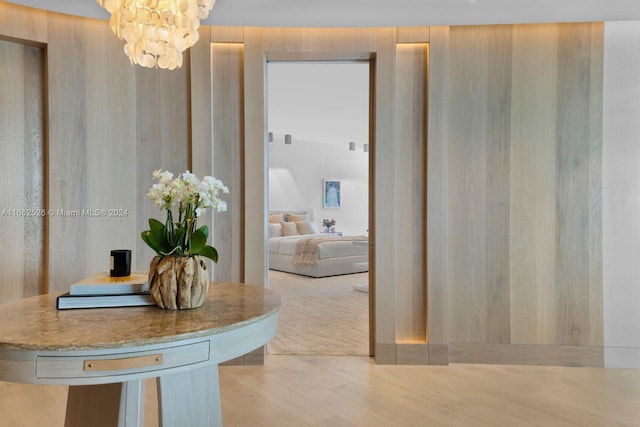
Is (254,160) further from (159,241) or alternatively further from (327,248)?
(327,248)

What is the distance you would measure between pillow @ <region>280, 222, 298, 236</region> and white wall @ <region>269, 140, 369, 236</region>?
797mm

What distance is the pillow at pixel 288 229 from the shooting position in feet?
27.9

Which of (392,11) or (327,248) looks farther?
(327,248)

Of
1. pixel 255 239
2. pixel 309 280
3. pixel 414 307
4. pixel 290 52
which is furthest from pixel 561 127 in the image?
pixel 309 280

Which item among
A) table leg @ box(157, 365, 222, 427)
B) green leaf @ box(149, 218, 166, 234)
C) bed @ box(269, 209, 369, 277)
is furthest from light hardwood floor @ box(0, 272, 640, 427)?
bed @ box(269, 209, 369, 277)

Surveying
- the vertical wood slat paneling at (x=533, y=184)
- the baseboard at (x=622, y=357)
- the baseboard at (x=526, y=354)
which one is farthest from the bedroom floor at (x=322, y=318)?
the baseboard at (x=622, y=357)

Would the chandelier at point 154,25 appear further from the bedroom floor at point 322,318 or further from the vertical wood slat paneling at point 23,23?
the bedroom floor at point 322,318

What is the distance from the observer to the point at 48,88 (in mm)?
2730

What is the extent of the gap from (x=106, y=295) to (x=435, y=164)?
221 centimetres

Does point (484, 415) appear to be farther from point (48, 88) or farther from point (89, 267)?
point (48, 88)

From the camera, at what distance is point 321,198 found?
404 inches

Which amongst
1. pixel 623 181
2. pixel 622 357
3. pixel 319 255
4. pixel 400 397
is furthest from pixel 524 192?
pixel 319 255

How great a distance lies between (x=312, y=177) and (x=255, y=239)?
7.20m

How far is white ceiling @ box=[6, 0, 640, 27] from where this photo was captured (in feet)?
8.32
